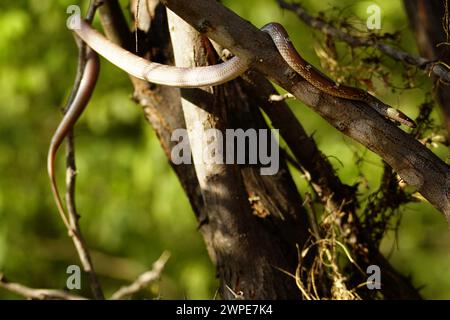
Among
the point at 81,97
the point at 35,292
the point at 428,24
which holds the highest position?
the point at 428,24

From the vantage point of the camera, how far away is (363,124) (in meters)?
2.07

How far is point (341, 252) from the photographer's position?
287 centimetres

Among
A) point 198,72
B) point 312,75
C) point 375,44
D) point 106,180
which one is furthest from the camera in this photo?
point 106,180

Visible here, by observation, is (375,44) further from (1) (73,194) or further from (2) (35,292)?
(2) (35,292)

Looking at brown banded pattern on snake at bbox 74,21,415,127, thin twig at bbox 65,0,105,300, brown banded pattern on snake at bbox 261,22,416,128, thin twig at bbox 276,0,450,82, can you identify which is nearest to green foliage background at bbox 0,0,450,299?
thin twig at bbox 276,0,450,82

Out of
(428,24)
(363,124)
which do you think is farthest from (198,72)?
(428,24)

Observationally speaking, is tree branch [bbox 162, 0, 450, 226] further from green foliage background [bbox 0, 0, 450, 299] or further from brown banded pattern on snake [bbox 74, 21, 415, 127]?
green foliage background [bbox 0, 0, 450, 299]

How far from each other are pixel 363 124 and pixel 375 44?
943 millimetres

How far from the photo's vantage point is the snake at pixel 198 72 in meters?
2.01

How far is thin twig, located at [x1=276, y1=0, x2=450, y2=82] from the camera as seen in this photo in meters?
2.47

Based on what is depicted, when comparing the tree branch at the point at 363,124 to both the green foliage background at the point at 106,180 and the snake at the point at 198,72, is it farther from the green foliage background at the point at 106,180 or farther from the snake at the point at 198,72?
the green foliage background at the point at 106,180

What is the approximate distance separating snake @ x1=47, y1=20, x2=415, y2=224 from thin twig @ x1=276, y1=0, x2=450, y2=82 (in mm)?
365
